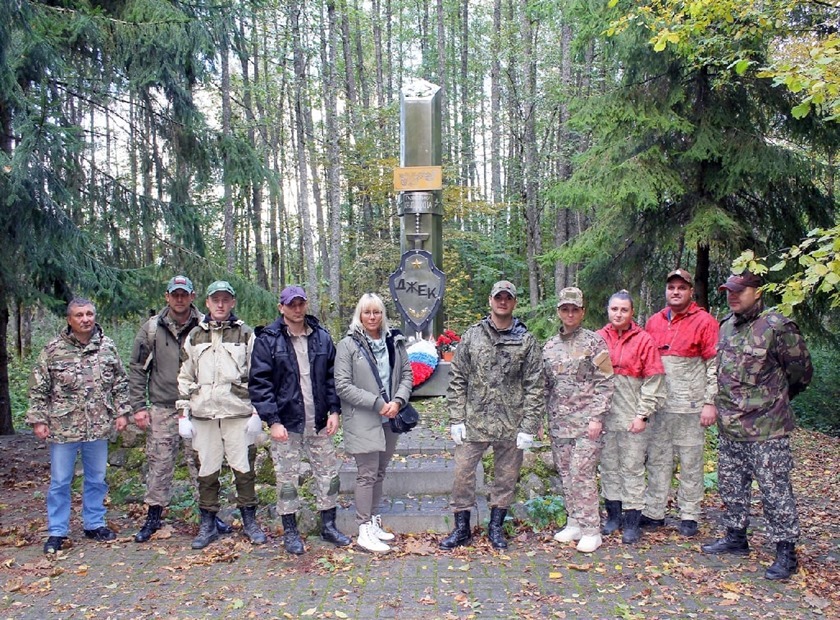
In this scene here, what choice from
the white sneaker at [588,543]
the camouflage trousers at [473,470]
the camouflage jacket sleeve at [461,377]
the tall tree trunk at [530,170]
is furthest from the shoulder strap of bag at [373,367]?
the tall tree trunk at [530,170]

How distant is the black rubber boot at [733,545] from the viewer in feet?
14.7

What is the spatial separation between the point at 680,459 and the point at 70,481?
446cm

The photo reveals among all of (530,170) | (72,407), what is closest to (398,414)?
(72,407)

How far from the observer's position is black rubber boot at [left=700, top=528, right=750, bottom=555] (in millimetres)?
4488

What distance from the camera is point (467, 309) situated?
666 inches

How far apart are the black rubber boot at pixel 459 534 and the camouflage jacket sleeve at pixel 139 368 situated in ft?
7.98

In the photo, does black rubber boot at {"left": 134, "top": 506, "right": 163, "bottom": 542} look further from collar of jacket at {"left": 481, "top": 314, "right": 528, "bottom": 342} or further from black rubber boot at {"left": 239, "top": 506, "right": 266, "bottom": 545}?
collar of jacket at {"left": 481, "top": 314, "right": 528, "bottom": 342}

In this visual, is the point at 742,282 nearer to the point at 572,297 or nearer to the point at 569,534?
the point at 572,297

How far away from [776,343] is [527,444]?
5.67 ft

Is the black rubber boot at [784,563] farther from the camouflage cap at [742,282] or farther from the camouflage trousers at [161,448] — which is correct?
the camouflage trousers at [161,448]

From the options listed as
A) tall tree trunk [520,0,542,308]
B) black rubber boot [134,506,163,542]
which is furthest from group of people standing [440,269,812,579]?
tall tree trunk [520,0,542,308]

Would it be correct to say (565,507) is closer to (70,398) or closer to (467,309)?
(70,398)

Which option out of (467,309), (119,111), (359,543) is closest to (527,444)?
(359,543)

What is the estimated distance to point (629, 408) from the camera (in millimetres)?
4637
